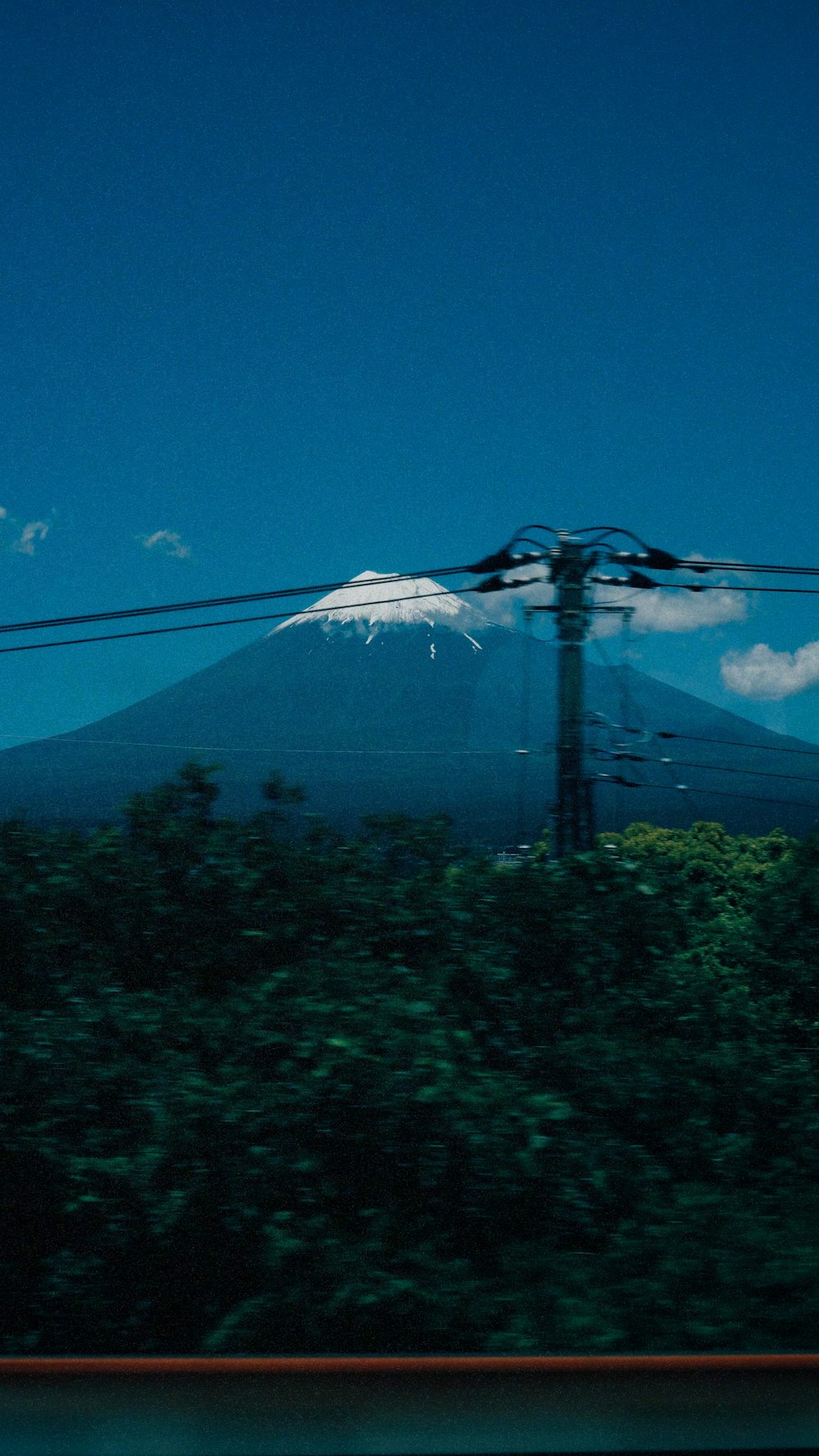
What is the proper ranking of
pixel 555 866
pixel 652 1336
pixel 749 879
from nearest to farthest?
pixel 652 1336 < pixel 555 866 < pixel 749 879

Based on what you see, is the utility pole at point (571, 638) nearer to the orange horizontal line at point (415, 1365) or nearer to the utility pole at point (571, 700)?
the utility pole at point (571, 700)

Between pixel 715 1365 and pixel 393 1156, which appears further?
pixel 393 1156

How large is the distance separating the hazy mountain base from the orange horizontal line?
1827mm

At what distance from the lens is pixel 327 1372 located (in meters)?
1.99

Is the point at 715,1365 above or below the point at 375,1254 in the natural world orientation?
above

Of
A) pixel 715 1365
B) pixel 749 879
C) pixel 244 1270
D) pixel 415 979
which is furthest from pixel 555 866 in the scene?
pixel 749 879

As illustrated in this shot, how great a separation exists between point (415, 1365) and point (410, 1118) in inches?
138

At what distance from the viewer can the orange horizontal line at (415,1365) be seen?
1.98m

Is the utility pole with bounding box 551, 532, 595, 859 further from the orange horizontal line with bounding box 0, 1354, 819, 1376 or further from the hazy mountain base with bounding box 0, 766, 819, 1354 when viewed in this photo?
the orange horizontal line with bounding box 0, 1354, 819, 1376

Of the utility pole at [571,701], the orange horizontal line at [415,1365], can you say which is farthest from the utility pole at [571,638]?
the orange horizontal line at [415,1365]

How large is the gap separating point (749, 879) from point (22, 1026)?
16336 mm

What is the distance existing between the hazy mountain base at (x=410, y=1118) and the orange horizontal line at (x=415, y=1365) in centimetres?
183

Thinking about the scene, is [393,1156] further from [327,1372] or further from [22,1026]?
[327,1372]

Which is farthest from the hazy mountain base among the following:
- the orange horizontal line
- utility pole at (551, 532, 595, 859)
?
utility pole at (551, 532, 595, 859)
